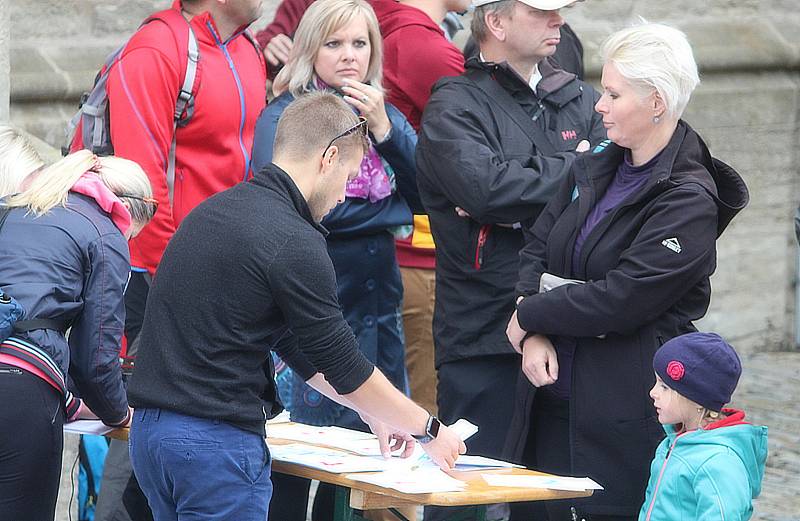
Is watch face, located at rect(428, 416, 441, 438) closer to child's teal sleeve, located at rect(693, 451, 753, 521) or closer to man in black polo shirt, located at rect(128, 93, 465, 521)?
man in black polo shirt, located at rect(128, 93, 465, 521)

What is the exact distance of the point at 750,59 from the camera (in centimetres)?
906

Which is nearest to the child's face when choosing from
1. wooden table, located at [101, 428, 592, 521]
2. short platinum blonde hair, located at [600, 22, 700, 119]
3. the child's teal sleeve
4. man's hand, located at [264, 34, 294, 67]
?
the child's teal sleeve

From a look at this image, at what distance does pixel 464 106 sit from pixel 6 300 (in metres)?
1.63

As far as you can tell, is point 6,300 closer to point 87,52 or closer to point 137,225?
point 137,225

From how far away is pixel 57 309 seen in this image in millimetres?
3854

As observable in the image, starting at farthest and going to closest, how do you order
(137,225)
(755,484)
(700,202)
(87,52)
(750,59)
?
(750,59) < (87,52) < (137,225) < (700,202) < (755,484)

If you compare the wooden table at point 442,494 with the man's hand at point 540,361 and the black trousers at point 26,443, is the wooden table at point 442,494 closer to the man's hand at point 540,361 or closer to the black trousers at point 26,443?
the man's hand at point 540,361

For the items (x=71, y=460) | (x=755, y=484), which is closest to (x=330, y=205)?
(x=755, y=484)

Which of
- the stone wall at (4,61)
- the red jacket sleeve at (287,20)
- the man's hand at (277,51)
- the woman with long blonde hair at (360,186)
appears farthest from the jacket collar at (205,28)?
the stone wall at (4,61)

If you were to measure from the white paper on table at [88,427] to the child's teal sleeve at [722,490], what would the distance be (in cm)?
169

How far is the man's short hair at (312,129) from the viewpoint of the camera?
364 centimetres

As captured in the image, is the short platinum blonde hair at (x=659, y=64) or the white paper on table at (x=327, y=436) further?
the white paper on table at (x=327, y=436)

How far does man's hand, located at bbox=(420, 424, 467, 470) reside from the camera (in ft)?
12.2

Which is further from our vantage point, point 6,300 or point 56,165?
point 56,165
